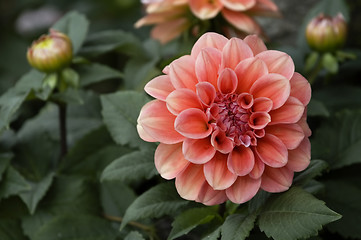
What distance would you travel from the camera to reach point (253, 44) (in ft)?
2.64

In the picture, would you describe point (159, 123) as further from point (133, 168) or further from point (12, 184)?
point (12, 184)

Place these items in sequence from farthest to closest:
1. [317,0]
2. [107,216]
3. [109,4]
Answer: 1. [109,4]
2. [317,0]
3. [107,216]

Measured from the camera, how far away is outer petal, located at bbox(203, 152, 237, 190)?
748 millimetres

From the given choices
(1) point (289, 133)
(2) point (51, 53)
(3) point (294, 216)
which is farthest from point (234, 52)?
(2) point (51, 53)

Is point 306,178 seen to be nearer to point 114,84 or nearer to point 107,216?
point 107,216

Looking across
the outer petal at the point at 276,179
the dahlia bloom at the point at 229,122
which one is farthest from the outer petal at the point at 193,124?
the outer petal at the point at 276,179

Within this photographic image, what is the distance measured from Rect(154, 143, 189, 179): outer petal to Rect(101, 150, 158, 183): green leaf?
13 cm

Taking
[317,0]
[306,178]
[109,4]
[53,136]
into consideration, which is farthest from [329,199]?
[109,4]

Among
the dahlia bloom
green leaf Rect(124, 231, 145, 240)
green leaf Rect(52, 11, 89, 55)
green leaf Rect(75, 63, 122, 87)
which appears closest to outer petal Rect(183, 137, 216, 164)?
the dahlia bloom

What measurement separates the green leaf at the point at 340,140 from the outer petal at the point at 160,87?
375mm

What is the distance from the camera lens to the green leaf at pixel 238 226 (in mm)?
754

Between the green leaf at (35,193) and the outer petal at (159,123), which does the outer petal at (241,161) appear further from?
the green leaf at (35,193)

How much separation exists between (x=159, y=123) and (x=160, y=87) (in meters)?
0.05

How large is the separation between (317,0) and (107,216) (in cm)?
88
